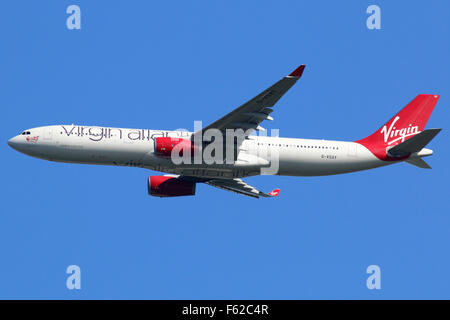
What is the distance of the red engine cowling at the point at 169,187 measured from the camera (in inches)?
2426

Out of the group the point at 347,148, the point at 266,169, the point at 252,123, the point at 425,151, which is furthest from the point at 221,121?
the point at 425,151

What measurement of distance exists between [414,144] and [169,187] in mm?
20417

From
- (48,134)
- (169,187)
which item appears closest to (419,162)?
(169,187)

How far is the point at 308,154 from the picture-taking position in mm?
57031

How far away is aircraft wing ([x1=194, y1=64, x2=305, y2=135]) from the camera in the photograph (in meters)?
48.5

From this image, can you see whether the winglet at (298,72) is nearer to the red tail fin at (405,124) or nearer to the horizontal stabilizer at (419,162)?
the red tail fin at (405,124)

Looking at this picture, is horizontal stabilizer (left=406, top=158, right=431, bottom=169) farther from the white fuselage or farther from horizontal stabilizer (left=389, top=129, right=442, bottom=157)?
the white fuselage

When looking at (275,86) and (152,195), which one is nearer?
(275,86)

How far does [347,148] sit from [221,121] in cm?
1124

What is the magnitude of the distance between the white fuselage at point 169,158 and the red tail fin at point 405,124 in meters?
1.75

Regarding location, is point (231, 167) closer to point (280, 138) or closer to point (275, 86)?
point (280, 138)

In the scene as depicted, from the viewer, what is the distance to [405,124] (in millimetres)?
60688

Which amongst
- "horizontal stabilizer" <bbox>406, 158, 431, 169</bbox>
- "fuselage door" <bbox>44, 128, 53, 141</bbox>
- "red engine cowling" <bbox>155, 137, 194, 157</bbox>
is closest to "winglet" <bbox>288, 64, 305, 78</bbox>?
"red engine cowling" <bbox>155, 137, 194, 157</bbox>

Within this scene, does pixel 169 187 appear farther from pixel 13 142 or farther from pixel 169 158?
pixel 13 142
